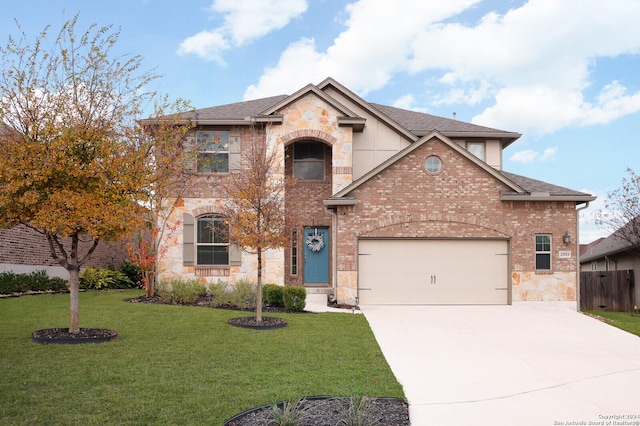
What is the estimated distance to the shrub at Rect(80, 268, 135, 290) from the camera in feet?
68.8

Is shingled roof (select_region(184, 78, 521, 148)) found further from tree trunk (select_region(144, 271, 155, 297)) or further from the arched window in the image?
tree trunk (select_region(144, 271, 155, 297))

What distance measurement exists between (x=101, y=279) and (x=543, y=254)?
15629mm

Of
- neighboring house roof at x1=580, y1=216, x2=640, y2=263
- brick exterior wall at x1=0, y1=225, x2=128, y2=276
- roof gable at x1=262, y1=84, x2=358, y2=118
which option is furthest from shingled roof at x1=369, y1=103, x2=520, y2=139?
brick exterior wall at x1=0, y1=225, x2=128, y2=276

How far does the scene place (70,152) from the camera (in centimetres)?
1037

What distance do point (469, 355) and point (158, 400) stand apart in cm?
590

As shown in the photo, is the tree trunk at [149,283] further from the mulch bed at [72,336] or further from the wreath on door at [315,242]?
the mulch bed at [72,336]

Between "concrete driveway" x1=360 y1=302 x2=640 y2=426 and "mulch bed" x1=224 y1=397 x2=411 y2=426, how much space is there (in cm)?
23

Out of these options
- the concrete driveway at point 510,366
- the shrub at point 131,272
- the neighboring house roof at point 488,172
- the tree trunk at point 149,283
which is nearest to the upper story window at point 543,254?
the neighboring house roof at point 488,172

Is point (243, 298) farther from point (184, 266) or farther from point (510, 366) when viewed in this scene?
point (510, 366)

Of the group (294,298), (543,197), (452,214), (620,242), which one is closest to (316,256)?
(294,298)

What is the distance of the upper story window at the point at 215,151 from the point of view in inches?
749

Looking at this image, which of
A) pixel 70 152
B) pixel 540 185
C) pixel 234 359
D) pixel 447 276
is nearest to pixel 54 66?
pixel 70 152

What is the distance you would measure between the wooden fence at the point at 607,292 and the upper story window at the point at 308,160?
10813 mm

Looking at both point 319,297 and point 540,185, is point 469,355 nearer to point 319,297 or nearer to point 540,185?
point 319,297
